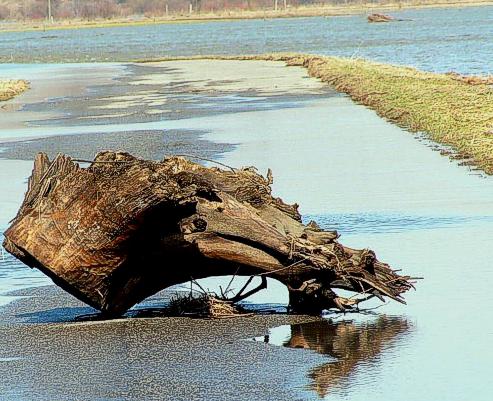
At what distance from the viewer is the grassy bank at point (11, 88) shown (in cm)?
4116

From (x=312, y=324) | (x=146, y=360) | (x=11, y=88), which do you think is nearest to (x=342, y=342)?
(x=312, y=324)

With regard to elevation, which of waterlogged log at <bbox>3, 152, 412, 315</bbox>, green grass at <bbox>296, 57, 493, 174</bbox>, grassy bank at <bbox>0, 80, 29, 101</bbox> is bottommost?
grassy bank at <bbox>0, 80, 29, 101</bbox>

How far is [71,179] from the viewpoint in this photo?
9.54 m

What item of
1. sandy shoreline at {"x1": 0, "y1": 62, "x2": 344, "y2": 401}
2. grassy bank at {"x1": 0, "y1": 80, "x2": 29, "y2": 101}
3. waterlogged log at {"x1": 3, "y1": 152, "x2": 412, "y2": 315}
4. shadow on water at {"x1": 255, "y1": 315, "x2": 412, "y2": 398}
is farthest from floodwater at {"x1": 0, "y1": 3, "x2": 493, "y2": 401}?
grassy bank at {"x1": 0, "y1": 80, "x2": 29, "y2": 101}

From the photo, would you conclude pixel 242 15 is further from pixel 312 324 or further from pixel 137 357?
pixel 137 357

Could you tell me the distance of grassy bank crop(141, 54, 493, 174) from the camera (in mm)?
20531

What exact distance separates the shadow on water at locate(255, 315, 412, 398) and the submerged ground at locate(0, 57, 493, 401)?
1 cm

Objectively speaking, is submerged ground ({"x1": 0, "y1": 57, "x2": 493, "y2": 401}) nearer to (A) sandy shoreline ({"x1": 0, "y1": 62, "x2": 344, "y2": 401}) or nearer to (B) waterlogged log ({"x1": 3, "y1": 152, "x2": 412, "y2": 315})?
(A) sandy shoreline ({"x1": 0, "y1": 62, "x2": 344, "y2": 401})

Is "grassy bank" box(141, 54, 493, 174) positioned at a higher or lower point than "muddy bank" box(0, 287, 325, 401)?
lower

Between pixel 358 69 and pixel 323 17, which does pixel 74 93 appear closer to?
pixel 358 69

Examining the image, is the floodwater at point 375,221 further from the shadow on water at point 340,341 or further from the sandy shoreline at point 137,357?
the sandy shoreline at point 137,357

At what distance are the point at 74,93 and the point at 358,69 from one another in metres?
9.46

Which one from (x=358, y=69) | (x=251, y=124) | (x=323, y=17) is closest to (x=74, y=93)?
(x=358, y=69)

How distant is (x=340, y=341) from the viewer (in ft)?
28.2
